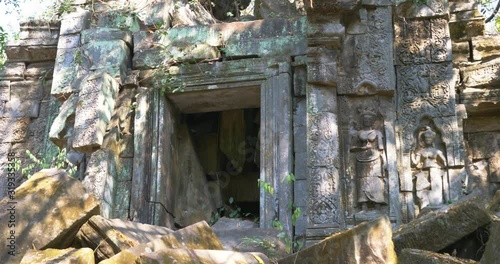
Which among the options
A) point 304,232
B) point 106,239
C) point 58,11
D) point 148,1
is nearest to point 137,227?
point 106,239

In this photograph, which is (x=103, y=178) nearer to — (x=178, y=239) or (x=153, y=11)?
(x=153, y=11)

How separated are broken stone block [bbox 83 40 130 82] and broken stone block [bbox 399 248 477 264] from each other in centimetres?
519

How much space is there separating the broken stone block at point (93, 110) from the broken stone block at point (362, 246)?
4232mm

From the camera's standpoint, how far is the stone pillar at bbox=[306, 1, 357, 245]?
294 inches

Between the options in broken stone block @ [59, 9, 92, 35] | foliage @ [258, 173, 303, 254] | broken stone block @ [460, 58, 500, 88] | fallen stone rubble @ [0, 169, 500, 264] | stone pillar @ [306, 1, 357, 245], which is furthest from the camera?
broken stone block @ [59, 9, 92, 35]

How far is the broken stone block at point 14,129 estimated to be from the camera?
9.94 m

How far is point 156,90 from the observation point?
8.77m

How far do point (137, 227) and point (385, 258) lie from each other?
75.6 inches

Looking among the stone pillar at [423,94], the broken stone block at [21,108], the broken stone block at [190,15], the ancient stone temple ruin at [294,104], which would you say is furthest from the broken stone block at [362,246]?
the broken stone block at [21,108]

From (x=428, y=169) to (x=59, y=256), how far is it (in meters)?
4.74

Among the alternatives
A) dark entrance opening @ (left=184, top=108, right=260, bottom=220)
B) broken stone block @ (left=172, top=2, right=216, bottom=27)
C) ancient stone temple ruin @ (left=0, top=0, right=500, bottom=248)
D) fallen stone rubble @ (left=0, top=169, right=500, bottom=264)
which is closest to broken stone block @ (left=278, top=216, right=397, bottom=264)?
fallen stone rubble @ (left=0, top=169, right=500, bottom=264)

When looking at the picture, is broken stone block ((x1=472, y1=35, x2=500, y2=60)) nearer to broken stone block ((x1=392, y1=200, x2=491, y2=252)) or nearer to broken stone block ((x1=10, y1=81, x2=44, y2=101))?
broken stone block ((x1=392, y1=200, x2=491, y2=252))

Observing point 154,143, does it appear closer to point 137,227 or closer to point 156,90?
point 156,90

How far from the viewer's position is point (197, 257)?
4.41m
